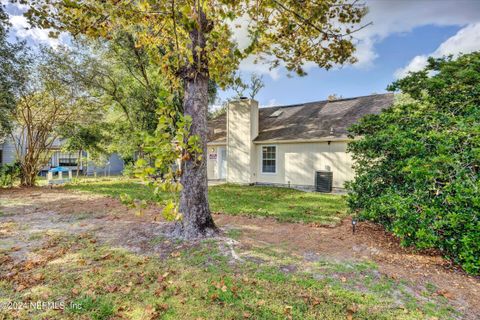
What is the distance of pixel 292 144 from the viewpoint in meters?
13.3

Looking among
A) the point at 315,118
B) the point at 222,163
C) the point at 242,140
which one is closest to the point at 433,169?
the point at 315,118

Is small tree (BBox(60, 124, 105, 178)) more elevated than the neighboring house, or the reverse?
small tree (BBox(60, 124, 105, 178))

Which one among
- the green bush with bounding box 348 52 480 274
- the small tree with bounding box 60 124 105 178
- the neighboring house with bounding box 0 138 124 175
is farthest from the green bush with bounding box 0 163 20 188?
the green bush with bounding box 348 52 480 274

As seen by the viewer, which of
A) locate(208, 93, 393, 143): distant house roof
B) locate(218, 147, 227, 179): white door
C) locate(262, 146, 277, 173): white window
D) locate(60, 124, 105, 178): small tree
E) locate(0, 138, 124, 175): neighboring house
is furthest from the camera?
locate(0, 138, 124, 175): neighboring house

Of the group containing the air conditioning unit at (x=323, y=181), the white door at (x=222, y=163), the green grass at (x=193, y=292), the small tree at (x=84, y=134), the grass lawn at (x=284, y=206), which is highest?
the small tree at (x=84, y=134)

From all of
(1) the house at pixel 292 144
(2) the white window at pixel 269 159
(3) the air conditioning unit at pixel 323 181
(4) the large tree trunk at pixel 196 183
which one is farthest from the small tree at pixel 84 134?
(3) the air conditioning unit at pixel 323 181

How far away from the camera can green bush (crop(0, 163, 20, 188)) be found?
1342 centimetres

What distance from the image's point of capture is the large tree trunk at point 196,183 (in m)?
5.11

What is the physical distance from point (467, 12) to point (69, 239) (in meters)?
10.9

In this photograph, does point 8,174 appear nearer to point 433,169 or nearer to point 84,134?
point 84,134

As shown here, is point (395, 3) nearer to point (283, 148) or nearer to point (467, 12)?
point (467, 12)

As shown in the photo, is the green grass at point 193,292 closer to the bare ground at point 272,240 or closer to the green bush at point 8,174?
the bare ground at point 272,240

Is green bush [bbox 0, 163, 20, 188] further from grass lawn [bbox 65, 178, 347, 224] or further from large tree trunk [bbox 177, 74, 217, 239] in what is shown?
large tree trunk [bbox 177, 74, 217, 239]

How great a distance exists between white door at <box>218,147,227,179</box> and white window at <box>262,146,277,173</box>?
2992mm
